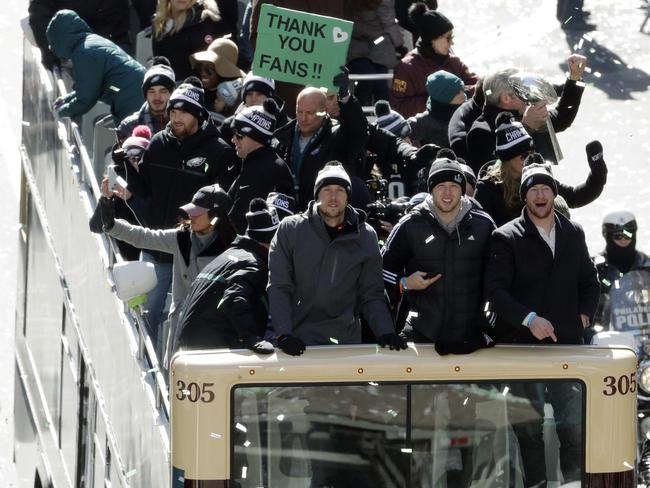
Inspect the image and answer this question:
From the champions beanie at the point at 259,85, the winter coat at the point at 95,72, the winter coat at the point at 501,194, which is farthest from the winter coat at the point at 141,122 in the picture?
the winter coat at the point at 501,194

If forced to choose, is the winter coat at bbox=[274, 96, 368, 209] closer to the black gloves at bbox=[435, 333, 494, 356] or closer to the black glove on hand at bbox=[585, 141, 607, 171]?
the black glove on hand at bbox=[585, 141, 607, 171]

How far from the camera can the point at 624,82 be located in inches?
1005

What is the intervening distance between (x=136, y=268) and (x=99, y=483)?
2200 mm

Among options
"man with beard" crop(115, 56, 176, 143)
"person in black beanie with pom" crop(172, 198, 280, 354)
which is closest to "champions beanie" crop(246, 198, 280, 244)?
"person in black beanie with pom" crop(172, 198, 280, 354)

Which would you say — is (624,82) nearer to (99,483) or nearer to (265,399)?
(99,483)

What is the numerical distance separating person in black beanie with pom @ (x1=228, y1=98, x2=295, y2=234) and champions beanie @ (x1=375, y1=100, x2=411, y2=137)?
53.2 inches

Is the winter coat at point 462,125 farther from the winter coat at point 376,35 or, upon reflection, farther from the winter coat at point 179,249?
the winter coat at point 376,35

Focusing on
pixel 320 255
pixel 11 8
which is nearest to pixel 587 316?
pixel 320 255

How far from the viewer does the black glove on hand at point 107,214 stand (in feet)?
40.1

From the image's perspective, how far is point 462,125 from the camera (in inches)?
502

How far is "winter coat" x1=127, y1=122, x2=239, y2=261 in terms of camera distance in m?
12.4

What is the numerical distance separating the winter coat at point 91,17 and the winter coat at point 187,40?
0.83 metres

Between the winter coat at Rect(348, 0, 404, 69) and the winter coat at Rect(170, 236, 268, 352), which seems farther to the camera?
the winter coat at Rect(348, 0, 404, 69)

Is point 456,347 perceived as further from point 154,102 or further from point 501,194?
point 154,102
